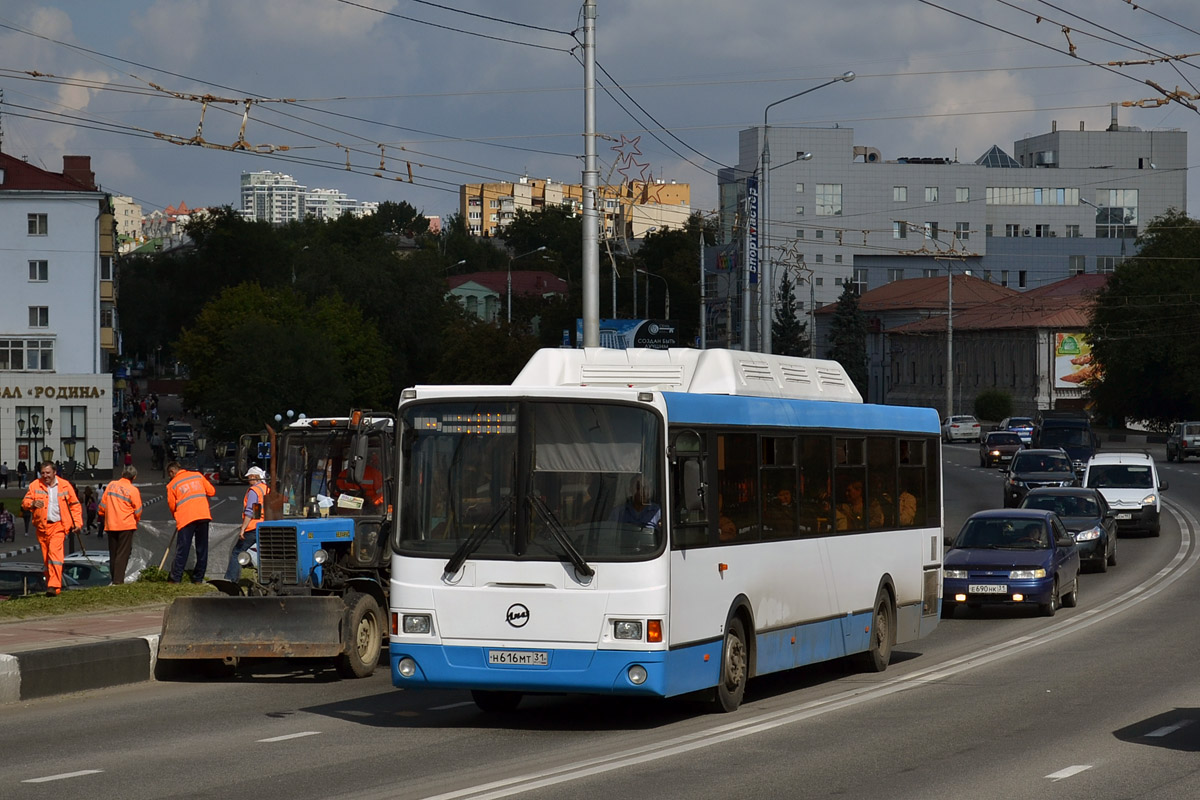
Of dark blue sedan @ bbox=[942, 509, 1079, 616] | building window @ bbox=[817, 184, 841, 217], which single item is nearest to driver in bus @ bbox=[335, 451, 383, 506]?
dark blue sedan @ bbox=[942, 509, 1079, 616]

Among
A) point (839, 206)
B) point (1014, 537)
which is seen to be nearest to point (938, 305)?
point (839, 206)

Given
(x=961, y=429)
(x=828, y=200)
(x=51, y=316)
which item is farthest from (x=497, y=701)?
(x=828, y=200)

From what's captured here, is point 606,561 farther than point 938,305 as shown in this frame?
No

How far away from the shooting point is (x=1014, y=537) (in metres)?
22.6

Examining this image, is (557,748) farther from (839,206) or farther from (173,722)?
(839,206)

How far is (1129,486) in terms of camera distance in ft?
121

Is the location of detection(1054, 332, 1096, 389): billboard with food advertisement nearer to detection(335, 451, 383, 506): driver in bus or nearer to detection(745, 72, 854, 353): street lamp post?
detection(745, 72, 854, 353): street lamp post

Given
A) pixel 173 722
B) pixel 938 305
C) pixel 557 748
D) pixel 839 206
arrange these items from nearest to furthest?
pixel 557 748
pixel 173 722
pixel 938 305
pixel 839 206

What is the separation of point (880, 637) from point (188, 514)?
819 cm

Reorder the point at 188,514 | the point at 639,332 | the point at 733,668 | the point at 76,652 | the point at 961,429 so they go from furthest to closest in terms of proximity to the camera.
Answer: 1. the point at 961,429
2. the point at 639,332
3. the point at 188,514
4. the point at 76,652
5. the point at 733,668

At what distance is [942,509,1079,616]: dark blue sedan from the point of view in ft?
69.2

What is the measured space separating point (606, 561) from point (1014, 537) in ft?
42.2

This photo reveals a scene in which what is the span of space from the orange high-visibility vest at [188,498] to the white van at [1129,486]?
74.8 ft

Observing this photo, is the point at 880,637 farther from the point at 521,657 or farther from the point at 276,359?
the point at 276,359
